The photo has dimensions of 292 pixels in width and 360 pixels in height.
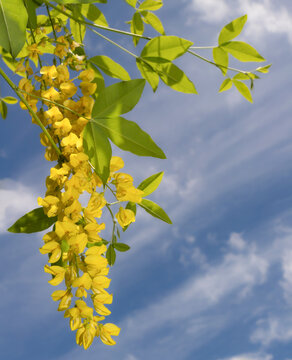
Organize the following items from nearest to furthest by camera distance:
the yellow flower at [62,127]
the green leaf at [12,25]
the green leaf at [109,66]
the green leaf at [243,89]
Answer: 1. the green leaf at [12,25]
2. the yellow flower at [62,127]
3. the green leaf at [109,66]
4. the green leaf at [243,89]

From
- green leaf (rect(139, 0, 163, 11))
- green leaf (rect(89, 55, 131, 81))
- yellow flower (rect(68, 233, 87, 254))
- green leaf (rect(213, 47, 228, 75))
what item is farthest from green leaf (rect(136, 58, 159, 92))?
yellow flower (rect(68, 233, 87, 254))

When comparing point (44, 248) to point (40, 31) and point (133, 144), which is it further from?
point (40, 31)

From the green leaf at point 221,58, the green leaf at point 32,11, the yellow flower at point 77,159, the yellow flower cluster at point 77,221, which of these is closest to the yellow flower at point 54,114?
the yellow flower cluster at point 77,221

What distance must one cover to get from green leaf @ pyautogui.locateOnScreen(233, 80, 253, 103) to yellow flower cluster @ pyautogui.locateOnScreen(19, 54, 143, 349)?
0.44 meters

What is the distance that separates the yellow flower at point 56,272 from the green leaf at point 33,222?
120 mm

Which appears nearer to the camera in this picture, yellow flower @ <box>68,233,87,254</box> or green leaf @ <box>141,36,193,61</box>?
yellow flower @ <box>68,233,87,254</box>

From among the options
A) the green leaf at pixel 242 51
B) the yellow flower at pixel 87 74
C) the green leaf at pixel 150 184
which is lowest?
the green leaf at pixel 150 184

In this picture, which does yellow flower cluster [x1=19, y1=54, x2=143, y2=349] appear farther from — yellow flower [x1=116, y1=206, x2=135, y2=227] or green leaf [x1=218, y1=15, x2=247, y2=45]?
green leaf [x1=218, y1=15, x2=247, y2=45]

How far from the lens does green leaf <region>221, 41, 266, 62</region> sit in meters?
1.07

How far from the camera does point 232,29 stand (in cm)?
107

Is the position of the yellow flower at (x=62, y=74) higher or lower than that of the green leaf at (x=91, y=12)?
lower

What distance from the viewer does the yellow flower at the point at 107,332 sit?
32.8 inches

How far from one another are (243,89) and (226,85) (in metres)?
0.04

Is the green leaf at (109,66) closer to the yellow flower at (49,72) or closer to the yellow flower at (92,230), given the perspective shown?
the yellow flower at (49,72)
